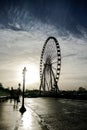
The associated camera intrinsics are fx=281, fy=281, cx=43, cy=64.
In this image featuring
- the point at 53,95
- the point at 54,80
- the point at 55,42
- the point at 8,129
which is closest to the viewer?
the point at 8,129

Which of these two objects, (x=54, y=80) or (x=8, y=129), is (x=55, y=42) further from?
(x=8, y=129)

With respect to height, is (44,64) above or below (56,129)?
above

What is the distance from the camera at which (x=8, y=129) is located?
1633 centimetres

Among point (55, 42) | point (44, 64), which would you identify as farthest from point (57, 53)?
point (44, 64)

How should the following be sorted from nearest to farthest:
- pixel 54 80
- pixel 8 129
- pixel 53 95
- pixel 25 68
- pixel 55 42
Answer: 1. pixel 8 129
2. pixel 25 68
3. pixel 55 42
4. pixel 54 80
5. pixel 53 95

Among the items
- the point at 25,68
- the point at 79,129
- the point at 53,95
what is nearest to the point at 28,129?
the point at 79,129

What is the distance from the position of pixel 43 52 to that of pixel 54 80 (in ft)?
30.6

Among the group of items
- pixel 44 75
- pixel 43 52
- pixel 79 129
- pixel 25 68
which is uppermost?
pixel 43 52

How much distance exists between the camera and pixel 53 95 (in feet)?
443

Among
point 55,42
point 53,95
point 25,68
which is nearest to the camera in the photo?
point 25,68

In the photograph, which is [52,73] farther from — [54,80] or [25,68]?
[25,68]

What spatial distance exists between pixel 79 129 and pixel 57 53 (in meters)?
63.2

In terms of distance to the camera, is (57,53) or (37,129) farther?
(57,53)

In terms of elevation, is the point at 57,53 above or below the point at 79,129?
above
